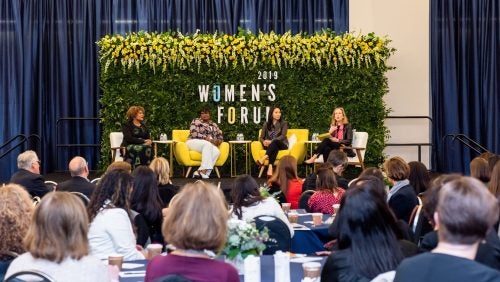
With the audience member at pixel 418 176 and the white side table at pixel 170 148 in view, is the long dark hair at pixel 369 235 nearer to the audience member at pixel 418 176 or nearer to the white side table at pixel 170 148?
the audience member at pixel 418 176

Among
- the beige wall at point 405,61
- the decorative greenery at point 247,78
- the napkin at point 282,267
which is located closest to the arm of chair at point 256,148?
the decorative greenery at point 247,78

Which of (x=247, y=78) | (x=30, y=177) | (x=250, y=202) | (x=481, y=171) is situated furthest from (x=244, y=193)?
(x=247, y=78)

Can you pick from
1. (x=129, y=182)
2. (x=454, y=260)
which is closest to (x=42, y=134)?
(x=129, y=182)

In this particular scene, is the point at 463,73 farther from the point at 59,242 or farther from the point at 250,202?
the point at 59,242

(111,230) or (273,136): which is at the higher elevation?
(273,136)

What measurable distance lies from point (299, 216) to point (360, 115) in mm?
7393

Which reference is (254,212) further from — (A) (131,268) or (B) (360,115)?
(B) (360,115)

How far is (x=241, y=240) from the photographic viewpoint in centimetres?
414

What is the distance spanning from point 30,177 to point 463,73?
395 inches

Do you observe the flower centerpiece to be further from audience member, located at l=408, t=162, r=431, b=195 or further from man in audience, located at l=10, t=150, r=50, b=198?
man in audience, located at l=10, t=150, r=50, b=198

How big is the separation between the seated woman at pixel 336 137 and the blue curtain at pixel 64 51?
11.0 feet

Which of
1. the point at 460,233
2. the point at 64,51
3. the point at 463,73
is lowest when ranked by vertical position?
the point at 460,233

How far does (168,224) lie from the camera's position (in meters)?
3.33

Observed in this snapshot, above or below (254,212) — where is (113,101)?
above
